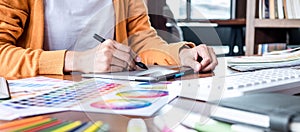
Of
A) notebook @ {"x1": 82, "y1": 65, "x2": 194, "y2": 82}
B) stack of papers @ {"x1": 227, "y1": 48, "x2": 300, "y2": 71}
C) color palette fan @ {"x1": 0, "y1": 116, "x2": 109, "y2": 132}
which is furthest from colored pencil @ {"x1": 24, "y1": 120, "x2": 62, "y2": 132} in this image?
stack of papers @ {"x1": 227, "y1": 48, "x2": 300, "y2": 71}

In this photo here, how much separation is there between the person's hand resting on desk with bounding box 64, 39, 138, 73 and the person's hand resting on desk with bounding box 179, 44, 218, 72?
147 millimetres

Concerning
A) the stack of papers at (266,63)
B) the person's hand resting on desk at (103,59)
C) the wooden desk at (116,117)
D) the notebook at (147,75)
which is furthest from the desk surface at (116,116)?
the stack of papers at (266,63)

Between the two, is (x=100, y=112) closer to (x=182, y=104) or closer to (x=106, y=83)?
(x=182, y=104)

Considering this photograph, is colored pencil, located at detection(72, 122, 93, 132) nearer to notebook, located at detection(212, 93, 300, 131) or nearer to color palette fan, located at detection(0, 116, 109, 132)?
color palette fan, located at detection(0, 116, 109, 132)

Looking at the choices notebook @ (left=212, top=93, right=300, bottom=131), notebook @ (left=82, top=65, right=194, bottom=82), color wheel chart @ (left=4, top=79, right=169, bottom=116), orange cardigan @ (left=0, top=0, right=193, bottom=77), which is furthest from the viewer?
orange cardigan @ (left=0, top=0, right=193, bottom=77)

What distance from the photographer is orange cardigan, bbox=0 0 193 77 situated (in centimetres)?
93

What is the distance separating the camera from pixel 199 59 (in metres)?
1.01

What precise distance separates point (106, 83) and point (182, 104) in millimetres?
282

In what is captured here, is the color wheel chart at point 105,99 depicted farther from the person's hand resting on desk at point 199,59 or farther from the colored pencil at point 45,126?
the person's hand resting on desk at point 199,59

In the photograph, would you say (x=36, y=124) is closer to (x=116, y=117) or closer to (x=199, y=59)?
(x=116, y=117)

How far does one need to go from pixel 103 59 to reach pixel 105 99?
328mm

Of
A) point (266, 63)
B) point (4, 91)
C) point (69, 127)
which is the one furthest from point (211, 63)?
point (69, 127)

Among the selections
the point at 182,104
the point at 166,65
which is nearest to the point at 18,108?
the point at 182,104

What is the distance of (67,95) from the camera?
61cm
